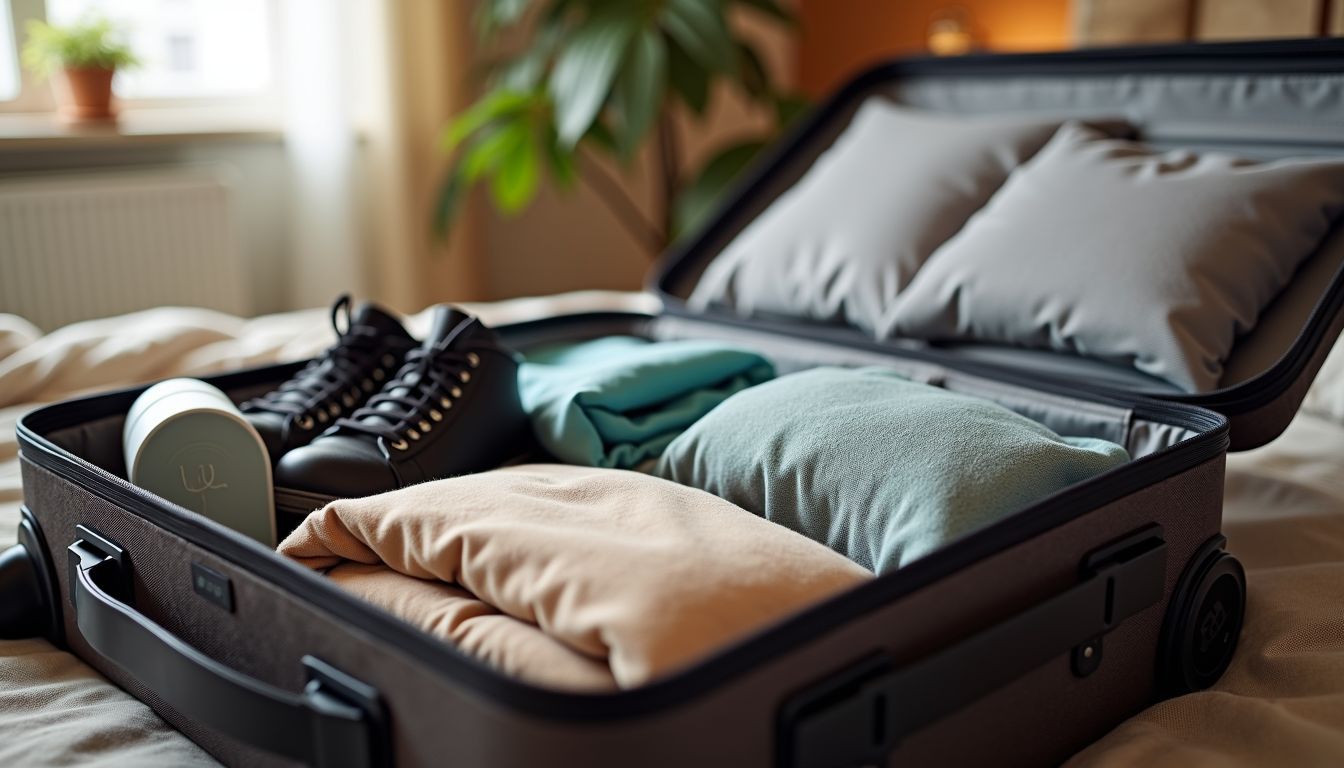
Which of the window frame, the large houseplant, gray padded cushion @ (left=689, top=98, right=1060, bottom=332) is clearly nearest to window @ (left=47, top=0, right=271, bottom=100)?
the window frame

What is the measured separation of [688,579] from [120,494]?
1.31 feet

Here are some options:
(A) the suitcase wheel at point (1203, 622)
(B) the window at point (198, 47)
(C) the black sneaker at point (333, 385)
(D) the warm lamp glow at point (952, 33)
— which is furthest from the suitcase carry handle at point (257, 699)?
(D) the warm lamp glow at point (952, 33)

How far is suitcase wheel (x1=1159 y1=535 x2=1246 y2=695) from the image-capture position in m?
0.82

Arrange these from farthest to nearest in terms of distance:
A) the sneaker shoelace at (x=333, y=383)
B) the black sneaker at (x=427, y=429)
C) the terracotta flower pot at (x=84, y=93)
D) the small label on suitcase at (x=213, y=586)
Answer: the terracotta flower pot at (x=84, y=93) < the sneaker shoelace at (x=333, y=383) < the black sneaker at (x=427, y=429) < the small label on suitcase at (x=213, y=586)

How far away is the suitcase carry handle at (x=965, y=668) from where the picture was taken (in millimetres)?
576

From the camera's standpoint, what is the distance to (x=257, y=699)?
61 cm

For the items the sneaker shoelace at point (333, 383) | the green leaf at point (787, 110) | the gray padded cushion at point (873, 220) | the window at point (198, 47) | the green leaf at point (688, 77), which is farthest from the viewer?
the window at point (198, 47)

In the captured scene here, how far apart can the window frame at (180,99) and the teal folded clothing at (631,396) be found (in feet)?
6.36

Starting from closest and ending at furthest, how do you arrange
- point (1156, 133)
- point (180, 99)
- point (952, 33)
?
point (1156, 133) < point (180, 99) < point (952, 33)

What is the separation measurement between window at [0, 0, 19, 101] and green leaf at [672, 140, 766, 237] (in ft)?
4.78

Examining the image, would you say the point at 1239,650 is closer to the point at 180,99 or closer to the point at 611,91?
the point at 611,91

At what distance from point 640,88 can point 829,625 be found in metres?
1.73

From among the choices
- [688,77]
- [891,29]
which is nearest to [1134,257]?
[688,77]

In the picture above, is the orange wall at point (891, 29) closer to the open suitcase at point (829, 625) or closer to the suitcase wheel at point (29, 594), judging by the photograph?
the open suitcase at point (829, 625)
